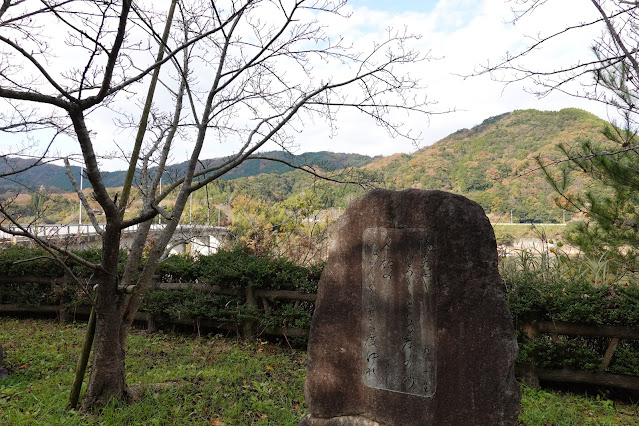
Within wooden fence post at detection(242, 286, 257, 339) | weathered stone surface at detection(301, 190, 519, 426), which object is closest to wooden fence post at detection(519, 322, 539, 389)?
weathered stone surface at detection(301, 190, 519, 426)

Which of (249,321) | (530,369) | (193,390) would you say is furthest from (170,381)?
(530,369)

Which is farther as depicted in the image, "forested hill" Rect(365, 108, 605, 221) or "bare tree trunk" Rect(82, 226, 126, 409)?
"forested hill" Rect(365, 108, 605, 221)

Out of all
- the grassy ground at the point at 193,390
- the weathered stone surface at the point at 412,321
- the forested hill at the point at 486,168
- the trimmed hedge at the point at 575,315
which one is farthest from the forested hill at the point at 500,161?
the weathered stone surface at the point at 412,321

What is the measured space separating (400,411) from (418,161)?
20593 millimetres

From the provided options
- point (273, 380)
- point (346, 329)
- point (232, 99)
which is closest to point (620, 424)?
point (346, 329)

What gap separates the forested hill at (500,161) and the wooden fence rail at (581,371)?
9.36 metres

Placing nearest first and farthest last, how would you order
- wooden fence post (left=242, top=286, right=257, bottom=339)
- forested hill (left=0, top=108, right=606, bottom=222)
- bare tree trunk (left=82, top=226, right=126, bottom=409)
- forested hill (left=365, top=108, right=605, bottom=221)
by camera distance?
bare tree trunk (left=82, top=226, right=126, bottom=409)
wooden fence post (left=242, top=286, right=257, bottom=339)
forested hill (left=0, top=108, right=606, bottom=222)
forested hill (left=365, top=108, right=605, bottom=221)

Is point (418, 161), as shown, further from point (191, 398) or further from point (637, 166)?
point (191, 398)

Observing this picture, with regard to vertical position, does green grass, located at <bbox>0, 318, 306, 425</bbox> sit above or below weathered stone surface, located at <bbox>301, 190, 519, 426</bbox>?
below

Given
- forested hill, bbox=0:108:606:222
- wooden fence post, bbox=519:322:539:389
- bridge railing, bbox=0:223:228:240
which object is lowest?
wooden fence post, bbox=519:322:539:389

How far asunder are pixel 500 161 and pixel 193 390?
2546cm

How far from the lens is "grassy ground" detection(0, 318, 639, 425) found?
124 inches

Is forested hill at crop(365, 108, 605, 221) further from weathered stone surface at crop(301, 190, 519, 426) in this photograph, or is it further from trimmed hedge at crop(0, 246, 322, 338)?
weathered stone surface at crop(301, 190, 519, 426)

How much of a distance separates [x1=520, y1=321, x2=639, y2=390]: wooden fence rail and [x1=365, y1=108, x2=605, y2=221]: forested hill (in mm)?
9365
